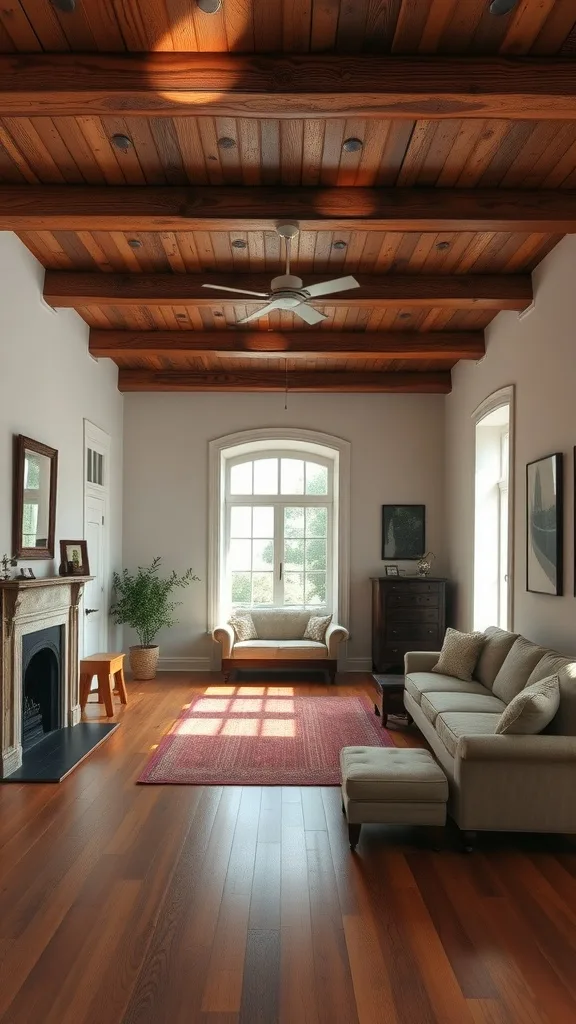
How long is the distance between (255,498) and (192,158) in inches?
207

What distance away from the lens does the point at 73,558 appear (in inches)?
261

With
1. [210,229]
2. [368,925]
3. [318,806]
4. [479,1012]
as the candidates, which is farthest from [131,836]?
[210,229]

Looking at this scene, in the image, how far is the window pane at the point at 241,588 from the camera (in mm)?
9258

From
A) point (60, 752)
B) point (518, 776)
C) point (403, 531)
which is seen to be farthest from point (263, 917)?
point (403, 531)

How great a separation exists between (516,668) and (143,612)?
445 centimetres

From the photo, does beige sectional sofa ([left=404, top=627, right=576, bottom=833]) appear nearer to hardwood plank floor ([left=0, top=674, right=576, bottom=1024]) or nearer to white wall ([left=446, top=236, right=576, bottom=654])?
hardwood plank floor ([left=0, top=674, right=576, bottom=1024])

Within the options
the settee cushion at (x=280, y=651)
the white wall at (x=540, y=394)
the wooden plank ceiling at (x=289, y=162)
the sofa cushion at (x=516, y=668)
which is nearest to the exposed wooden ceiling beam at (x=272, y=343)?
the wooden plank ceiling at (x=289, y=162)

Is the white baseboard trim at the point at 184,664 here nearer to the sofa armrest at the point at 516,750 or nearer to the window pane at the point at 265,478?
the window pane at the point at 265,478

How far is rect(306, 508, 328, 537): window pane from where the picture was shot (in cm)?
932

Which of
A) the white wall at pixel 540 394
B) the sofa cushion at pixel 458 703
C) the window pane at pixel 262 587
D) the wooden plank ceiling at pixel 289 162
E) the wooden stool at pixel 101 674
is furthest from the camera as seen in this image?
the window pane at pixel 262 587

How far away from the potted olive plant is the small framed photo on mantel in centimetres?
166

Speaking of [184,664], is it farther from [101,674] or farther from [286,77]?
[286,77]

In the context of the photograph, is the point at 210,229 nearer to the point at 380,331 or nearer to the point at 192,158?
the point at 192,158

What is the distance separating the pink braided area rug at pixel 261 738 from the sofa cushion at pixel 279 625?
97cm
